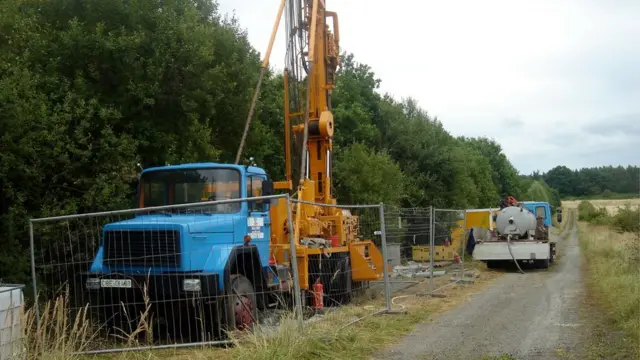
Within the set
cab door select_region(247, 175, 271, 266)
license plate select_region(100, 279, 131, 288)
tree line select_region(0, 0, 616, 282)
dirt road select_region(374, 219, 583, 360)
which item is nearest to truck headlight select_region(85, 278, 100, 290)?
license plate select_region(100, 279, 131, 288)

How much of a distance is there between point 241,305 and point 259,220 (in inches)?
70.0

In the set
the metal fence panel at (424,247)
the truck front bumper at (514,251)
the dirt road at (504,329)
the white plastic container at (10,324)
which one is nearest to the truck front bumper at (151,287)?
the white plastic container at (10,324)

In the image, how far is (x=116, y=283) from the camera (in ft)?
25.7

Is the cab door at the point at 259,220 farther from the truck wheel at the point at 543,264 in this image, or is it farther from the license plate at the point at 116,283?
the truck wheel at the point at 543,264

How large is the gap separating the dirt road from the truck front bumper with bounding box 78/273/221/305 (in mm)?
2353

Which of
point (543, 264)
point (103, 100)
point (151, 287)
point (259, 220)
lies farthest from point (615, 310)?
point (543, 264)

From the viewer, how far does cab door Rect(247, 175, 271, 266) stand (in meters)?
9.41

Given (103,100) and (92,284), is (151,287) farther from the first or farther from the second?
(103,100)

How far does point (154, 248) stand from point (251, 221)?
1842 mm

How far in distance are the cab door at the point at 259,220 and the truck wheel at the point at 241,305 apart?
0.97 meters

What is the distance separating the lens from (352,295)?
12.1 metres

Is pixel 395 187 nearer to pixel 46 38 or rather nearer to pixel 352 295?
pixel 352 295

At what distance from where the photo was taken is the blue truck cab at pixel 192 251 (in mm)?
7777

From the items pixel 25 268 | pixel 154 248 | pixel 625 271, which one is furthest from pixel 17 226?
pixel 625 271
